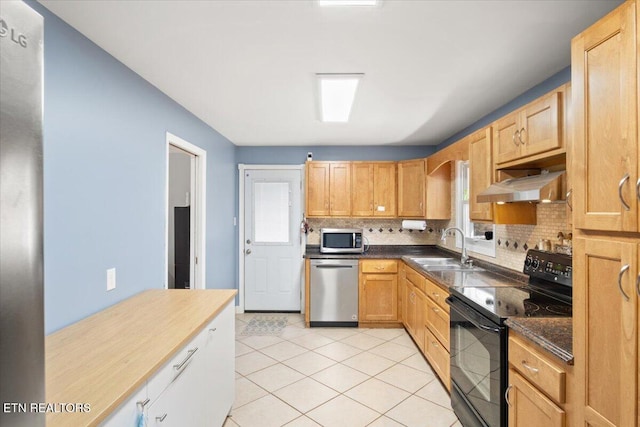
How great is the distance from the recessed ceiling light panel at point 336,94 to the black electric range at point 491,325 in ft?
5.57

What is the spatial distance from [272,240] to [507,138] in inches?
129

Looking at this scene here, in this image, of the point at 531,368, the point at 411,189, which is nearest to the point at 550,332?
the point at 531,368

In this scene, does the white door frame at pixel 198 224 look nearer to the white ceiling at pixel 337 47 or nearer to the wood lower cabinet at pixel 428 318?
the white ceiling at pixel 337 47

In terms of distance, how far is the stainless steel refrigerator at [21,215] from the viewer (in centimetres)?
52

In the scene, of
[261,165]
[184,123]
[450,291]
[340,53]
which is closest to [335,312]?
[450,291]

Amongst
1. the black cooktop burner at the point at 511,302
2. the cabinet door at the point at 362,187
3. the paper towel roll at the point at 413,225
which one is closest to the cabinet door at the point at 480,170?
the black cooktop burner at the point at 511,302

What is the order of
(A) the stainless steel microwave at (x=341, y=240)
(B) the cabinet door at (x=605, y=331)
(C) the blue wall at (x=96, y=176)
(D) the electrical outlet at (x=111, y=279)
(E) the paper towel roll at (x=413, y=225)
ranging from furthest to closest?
(A) the stainless steel microwave at (x=341, y=240) < (E) the paper towel roll at (x=413, y=225) < (D) the electrical outlet at (x=111, y=279) < (C) the blue wall at (x=96, y=176) < (B) the cabinet door at (x=605, y=331)

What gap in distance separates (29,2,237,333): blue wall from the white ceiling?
14 centimetres

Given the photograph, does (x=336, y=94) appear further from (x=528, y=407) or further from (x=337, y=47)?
(x=528, y=407)

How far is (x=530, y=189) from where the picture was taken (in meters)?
1.83

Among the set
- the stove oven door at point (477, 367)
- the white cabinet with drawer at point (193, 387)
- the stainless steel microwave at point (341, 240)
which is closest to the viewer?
the white cabinet with drawer at point (193, 387)

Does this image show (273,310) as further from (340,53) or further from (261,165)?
(340,53)

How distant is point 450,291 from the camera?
88.6 inches

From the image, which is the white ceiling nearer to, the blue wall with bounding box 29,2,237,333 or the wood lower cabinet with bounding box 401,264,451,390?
the blue wall with bounding box 29,2,237,333
